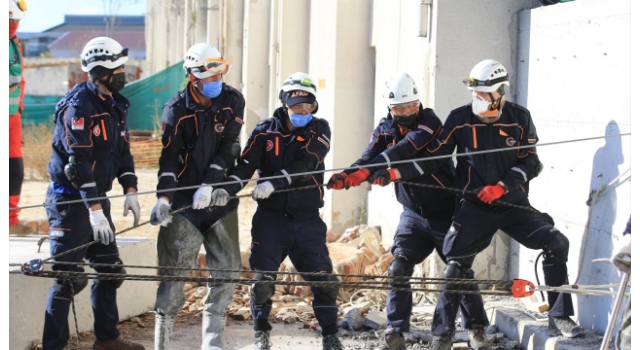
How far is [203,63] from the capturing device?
6.62 m

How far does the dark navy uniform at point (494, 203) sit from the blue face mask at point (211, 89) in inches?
65.6

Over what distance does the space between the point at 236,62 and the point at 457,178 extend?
14353 millimetres

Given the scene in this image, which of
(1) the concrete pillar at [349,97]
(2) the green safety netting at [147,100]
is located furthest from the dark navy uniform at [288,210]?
(2) the green safety netting at [147,100]

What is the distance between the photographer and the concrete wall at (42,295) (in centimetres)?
704

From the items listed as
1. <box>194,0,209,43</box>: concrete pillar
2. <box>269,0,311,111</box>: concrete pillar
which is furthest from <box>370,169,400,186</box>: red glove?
<box>194,0,209,43</box>: concrete pillar

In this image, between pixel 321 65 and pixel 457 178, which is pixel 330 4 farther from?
pixel 457 178

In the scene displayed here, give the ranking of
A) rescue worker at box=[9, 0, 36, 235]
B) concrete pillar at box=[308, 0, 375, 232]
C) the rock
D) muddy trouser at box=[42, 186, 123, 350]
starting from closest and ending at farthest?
muddy trouser at box=[42, 186, 123, 350] → the rock → rescue worker at box=[9, 0, 36, 235] → concrete pillar at box=[308, 0, 375, 232]

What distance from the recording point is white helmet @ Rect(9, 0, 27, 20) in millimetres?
8492

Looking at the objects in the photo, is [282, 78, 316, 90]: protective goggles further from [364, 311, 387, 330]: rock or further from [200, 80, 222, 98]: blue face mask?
[364, 311, 387, 330]: rock

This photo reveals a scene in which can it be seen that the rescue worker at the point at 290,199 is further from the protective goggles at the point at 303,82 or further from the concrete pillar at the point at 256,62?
the concrete pillar at the point at 256,62

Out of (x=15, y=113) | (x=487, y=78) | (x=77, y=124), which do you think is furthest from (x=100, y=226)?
(x=15, y=113)

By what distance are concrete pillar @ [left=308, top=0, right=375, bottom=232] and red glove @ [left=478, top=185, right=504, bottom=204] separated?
5.16m

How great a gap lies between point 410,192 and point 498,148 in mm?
766

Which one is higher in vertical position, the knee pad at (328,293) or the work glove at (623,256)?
the work glove at (623,256)
